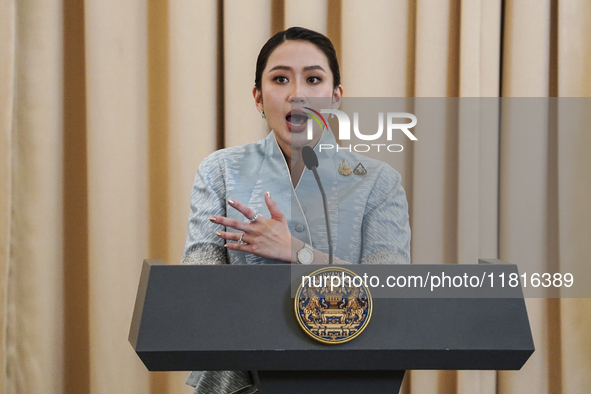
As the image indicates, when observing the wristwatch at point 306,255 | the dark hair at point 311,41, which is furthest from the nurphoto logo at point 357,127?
the dark hair at point 311,41

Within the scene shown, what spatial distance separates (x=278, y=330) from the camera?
0.56 m

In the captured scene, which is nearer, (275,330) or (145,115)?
(275,330)

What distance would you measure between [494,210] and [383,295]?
1.23ft

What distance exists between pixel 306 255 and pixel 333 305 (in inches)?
2.7

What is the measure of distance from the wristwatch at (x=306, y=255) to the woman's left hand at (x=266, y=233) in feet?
0.16

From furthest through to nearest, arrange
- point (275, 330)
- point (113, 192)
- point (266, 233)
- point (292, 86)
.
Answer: point (113, 192) < point (292, 86) < point (266, 233) < point (275, 330)

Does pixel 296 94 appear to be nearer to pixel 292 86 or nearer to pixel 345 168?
pixel 292 86

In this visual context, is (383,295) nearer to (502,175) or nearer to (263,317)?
(263,317)

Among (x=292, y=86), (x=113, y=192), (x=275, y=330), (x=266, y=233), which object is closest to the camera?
(x=275, y=330)

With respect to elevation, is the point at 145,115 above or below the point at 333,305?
above

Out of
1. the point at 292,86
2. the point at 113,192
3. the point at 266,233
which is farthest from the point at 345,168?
the point at 113,192

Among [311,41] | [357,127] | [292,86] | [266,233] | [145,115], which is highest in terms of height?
[145,115]

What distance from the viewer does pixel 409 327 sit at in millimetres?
559

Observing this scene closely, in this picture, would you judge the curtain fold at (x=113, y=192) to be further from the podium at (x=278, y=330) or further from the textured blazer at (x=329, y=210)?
the podium at (x=278, y=330)
